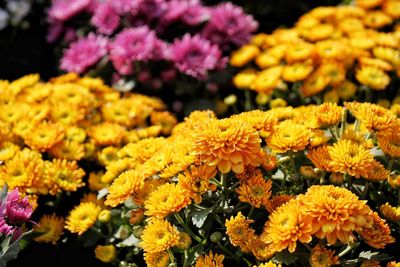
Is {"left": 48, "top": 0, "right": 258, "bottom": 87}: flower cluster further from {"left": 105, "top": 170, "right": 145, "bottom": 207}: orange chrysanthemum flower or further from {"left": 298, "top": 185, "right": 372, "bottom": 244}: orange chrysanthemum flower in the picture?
{"left": 298, "top": 185, "right": 372, "bottom": 244}: orange chrysanthemum flower

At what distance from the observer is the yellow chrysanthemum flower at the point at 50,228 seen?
6.94ft

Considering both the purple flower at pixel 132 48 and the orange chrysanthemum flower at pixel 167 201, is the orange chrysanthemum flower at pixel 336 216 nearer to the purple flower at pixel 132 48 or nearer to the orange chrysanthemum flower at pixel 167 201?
the orange chrysanthemum flower at pixel 167 201

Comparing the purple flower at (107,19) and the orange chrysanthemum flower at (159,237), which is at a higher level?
the orange chrysanthemum flower at (159,237)

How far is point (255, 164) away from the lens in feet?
5.68

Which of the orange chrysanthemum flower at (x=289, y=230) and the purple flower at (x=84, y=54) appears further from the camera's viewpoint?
the purple flower at (x=84, y=54)

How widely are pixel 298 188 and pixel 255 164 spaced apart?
0.24m

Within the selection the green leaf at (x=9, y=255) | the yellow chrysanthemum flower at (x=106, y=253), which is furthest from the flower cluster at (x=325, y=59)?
the green leaf at (x=9, y=255)

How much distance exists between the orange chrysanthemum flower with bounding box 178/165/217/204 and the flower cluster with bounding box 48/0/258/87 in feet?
4.59

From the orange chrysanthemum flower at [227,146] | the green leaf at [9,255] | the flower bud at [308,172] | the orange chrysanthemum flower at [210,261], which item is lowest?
the orange chrysanthemum flower at [210,261]

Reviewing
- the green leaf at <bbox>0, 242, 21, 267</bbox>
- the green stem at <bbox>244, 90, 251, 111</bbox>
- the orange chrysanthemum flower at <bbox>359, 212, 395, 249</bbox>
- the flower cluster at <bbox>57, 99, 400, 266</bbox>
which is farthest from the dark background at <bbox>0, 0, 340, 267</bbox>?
the orange chrysanthemum flower at <bbox>359, 212, 395, 249</bbox>

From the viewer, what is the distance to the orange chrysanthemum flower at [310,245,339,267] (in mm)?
1545

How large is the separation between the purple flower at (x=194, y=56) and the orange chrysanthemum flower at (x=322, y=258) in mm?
Result: 1650

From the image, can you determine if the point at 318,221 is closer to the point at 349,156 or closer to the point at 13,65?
the point at 349,156

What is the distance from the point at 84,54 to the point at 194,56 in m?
0.60
